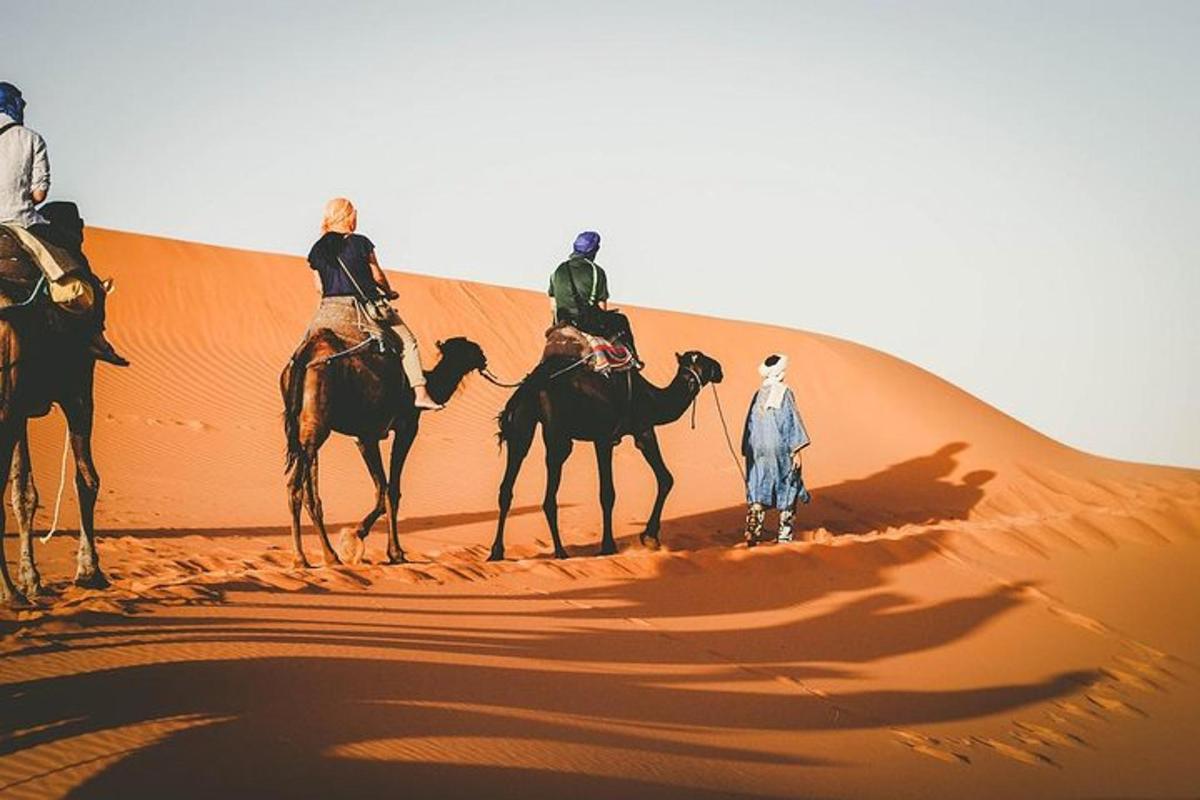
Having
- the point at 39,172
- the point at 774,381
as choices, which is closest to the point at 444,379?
the point at 774,381

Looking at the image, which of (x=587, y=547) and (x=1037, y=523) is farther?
(x=587, y=547)

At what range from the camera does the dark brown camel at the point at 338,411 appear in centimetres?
958

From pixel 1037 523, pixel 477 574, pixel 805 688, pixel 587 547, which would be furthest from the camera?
pixel 587 547

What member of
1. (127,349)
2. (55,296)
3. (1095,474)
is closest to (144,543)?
(55,296)

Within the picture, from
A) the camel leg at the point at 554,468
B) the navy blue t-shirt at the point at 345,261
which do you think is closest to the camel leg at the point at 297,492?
the navy blue t-shirt at the point at 345,261

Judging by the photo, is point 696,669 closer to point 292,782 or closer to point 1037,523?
point 292,782

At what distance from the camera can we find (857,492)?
22.4 meters

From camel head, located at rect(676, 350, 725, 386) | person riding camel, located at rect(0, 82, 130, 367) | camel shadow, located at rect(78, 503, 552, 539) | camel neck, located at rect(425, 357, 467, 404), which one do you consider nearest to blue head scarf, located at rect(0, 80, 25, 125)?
person riding camel, located at rect(0, 82, 130, 367)

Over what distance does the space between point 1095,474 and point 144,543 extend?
76.1 feet

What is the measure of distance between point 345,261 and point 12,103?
3093 mm

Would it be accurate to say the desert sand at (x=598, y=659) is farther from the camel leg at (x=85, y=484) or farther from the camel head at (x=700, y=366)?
the camel head at (x=700, y=366)

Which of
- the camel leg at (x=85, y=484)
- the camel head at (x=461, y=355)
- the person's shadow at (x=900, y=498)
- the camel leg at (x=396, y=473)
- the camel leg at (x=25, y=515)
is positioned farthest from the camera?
the person's shadow at (x=900, y=498)

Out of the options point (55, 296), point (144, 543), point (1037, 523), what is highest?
point (55, 296)

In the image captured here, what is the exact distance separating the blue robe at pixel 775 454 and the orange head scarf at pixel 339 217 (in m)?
5.09
